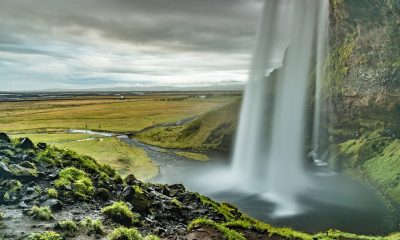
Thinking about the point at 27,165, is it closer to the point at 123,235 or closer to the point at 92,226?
the point at 92,226

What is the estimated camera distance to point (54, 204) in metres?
20.6

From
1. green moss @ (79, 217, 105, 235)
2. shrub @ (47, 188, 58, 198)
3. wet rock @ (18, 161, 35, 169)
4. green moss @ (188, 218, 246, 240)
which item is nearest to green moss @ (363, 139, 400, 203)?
green moss @ (188, 218, 246, 240)

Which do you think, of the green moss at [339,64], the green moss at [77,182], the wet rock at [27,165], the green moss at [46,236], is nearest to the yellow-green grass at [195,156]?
the green moss at [339,64]

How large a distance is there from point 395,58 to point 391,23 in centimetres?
739

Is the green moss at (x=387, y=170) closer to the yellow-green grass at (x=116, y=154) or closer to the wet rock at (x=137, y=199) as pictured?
the yellow-green grass at (x=116, y=154)

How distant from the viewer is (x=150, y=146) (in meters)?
95.1

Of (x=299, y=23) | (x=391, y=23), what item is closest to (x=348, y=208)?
(x=391, y=23)

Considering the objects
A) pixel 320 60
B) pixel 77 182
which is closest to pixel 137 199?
pixel 77 182

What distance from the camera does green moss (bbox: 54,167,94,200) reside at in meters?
23.1

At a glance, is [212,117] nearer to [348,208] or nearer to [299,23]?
[299,23]

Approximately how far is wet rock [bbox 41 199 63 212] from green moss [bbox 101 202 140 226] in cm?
243

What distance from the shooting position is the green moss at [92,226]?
18.7 meters

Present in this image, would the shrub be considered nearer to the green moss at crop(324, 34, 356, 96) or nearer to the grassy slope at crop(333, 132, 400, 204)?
the grassy slope at crop(333, 132, 400, 204)

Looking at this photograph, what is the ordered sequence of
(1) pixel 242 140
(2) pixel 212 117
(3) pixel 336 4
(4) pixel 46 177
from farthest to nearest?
(2) pixel 212 117, (3) pixel 336 4, (1) pixel 242 140, (4) pixel 46 177
